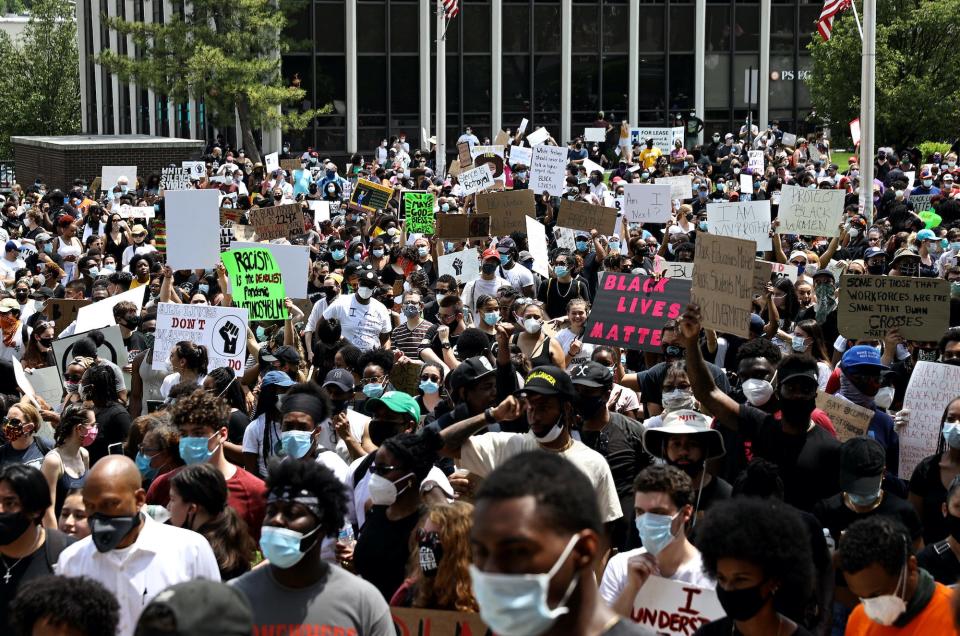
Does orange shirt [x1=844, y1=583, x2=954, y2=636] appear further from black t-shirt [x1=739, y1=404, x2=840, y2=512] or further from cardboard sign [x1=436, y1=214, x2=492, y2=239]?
cardboard sign [x1=436, y1=214, x2=492, y2=239]

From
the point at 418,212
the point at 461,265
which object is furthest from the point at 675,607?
the point at 418,212

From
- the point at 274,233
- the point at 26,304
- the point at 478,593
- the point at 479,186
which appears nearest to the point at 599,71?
the point at 479,186

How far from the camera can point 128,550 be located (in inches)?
198

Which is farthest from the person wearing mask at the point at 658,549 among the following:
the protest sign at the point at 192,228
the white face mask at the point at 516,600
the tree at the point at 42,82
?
the tree at the point at 42,82

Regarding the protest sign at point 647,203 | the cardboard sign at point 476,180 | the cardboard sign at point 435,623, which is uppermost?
the cardboard sign at point 476,180

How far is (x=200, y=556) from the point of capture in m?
5.08

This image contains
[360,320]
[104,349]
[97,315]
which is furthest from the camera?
[97,315]

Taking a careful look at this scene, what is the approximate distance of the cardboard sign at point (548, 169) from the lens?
71.6 feet

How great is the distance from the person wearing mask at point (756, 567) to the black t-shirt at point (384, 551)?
60.0 inches

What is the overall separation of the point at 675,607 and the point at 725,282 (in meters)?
4.56

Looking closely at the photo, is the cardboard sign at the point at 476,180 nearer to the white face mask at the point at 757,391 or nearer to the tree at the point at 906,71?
the white face mask at the point at 757,391

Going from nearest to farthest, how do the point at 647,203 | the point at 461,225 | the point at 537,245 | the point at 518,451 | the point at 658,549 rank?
the point at 658,549, the point at 518,451, the point at 537,245, the point at 461,225, the point at 647,203

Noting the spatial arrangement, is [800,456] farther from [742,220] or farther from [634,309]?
[742,220]

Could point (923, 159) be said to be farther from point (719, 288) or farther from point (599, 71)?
point (719, 288)
